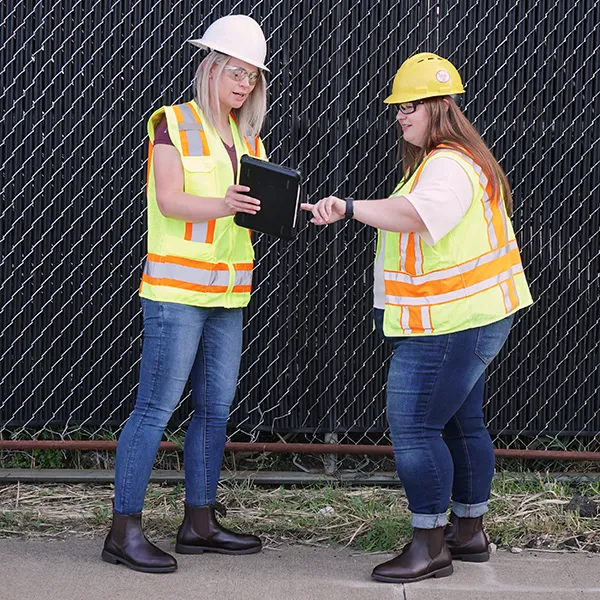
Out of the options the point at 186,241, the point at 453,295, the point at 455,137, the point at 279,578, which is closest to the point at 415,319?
the point at 453,295

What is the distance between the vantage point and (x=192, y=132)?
325 centimetres

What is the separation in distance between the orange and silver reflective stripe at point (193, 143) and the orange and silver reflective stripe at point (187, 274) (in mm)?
89

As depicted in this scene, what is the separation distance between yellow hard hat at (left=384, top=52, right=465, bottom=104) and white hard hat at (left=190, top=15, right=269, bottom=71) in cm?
51

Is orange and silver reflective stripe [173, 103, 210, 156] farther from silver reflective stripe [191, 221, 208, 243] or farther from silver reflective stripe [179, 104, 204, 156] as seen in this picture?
silver reflective stripe [191, 221, 208, 243]

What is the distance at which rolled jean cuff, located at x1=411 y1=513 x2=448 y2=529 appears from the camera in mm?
3232

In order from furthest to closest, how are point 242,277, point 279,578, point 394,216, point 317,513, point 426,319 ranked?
point 317,513 → point 242,277 → point 279,578 → point 426,319 → point 394,216

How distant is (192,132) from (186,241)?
38 cm

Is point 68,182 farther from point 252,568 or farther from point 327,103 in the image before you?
point 252,568

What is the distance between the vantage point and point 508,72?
4297 millimetres

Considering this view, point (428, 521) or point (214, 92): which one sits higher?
point (214, 92)

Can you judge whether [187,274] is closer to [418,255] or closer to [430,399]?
[418,255]

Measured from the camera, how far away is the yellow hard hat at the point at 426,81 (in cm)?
311

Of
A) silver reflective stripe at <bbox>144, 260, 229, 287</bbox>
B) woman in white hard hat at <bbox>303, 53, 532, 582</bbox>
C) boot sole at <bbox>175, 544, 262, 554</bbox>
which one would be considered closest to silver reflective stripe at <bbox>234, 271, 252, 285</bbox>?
silver reflective stripe at <bbox>144, 260, 229, 287</bbox>

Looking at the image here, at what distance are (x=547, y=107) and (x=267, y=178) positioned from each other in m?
1.78
